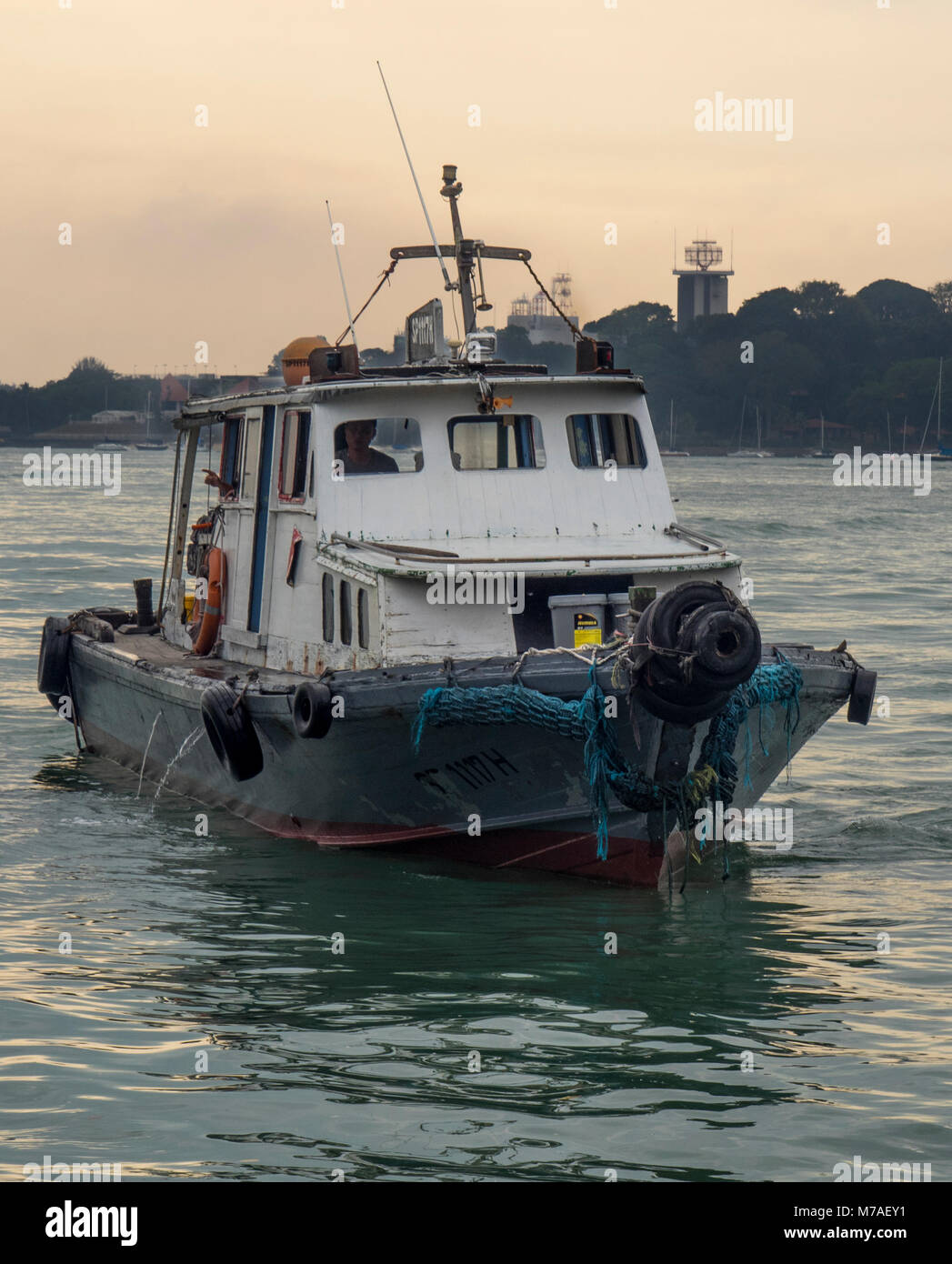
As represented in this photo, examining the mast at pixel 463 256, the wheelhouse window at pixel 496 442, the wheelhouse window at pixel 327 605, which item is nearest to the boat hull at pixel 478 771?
Result: the wheelhouse window at pixel 327 605

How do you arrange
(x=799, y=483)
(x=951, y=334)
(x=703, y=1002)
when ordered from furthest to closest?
1. (x=951, y=334)
2. (x=799, y=483)
3. (x=703, y=1002)

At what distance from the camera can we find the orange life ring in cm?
1359

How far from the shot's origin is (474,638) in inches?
430

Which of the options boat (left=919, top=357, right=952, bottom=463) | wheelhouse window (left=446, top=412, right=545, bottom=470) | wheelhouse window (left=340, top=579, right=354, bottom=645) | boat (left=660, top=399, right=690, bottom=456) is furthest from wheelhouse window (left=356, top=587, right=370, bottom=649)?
boat (left=660, top=399, right=690, bottom=456)

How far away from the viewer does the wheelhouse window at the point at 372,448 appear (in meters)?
11.9

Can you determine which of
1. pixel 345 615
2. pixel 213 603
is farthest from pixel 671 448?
pixel 345 615

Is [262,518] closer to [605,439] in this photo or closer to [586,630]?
[605,439]

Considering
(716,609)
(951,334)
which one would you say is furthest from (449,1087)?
(951,334)

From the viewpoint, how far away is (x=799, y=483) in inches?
4013

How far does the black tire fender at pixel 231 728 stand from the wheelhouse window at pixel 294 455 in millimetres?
1649

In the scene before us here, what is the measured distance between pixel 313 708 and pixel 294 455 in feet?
8.96

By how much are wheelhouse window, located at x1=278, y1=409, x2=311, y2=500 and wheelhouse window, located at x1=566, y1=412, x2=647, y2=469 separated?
200cm
